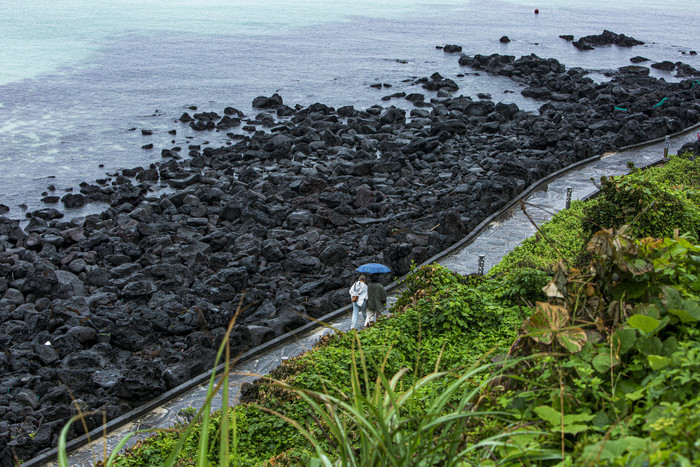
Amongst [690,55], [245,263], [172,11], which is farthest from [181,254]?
[172,11]

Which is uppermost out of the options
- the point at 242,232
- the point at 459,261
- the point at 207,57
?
the point at 207,57

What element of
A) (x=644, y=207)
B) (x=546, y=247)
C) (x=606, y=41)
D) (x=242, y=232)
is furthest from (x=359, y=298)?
(x=606, y=41)

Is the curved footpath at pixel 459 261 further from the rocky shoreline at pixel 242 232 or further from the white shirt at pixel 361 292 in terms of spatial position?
the white shirt at pixel 361 292

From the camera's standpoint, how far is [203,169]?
27.7 m

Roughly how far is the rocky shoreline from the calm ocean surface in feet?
16.0

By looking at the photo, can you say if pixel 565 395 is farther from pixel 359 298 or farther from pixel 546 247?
pixel 546 247

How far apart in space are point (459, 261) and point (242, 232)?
24.2 feet

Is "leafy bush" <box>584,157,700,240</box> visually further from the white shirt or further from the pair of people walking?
the white shirt

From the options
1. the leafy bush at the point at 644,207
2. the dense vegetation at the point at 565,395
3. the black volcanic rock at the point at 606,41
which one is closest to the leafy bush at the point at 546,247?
the leafy bush at the point at 644,207

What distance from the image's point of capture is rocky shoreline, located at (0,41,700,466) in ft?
40.7

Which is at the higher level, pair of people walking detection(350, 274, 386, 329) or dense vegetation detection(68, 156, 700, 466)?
dense vegetation detection(68, 156, 700, 466)

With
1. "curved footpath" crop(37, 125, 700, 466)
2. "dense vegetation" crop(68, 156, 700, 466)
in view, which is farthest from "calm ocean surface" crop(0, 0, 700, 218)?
"dense vegetation" crop(68, 156, 700, 466)

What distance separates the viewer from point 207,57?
63.1m

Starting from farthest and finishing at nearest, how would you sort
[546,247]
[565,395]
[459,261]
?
[459,261] < [546,247] < [565,395]
